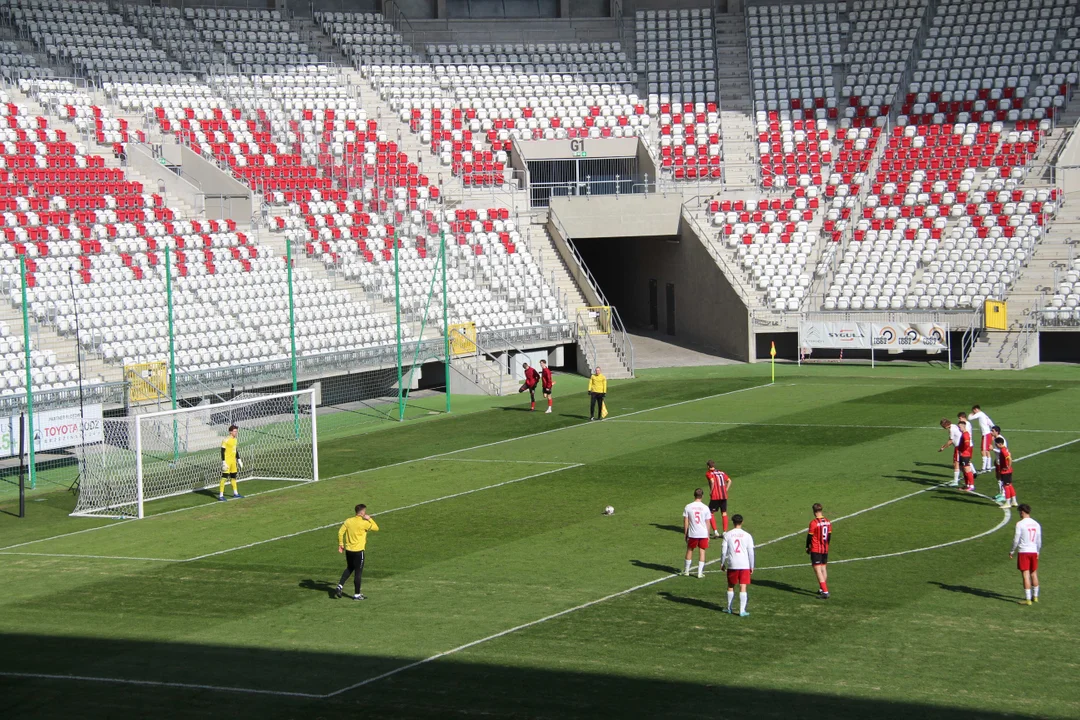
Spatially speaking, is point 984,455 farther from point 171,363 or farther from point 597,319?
point 597,319

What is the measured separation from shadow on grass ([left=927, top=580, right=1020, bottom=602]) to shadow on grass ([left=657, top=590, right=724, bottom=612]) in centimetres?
313

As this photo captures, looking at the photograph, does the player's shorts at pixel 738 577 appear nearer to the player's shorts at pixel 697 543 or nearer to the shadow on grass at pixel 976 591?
the player's shorts at pixel 697 543

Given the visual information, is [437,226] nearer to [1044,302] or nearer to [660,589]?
[1044,302]

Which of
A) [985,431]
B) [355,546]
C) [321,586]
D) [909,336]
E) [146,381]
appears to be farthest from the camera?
[909,336]

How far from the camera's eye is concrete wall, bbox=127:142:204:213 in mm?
43500

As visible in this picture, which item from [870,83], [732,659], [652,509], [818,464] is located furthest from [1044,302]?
[732,659]

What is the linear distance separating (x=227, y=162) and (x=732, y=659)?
33.7 m

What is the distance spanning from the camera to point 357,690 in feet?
50.6

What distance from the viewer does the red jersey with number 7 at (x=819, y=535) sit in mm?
18219

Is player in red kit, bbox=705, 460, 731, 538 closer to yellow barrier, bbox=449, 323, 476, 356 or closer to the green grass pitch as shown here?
the green grass pitch

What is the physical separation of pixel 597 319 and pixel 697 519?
26.5 m

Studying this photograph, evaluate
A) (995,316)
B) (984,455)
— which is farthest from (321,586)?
(995,316)

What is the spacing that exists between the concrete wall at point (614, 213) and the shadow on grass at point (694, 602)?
3174 cm

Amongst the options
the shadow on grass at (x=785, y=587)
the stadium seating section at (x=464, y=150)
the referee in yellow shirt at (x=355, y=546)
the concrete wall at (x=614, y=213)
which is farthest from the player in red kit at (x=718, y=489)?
the concrete wall at (x=614, y=213)
